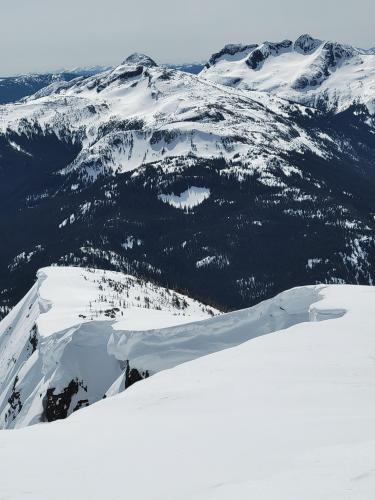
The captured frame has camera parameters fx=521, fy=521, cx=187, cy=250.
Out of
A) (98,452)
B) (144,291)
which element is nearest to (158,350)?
(98,452)

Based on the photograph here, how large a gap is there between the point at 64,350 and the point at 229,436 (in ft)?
166

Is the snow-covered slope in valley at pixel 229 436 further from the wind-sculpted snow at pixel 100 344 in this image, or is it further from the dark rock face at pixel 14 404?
the dark rock face at pixel 14 404

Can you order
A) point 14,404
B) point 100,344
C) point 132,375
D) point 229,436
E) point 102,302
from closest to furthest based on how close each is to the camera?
point 229,436, point 132,375, point 100,344, point 14,404, point 102,302

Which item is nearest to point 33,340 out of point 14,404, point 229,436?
point 14,404

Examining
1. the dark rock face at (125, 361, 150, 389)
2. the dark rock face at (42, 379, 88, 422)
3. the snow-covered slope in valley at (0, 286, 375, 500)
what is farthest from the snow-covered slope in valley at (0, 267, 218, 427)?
the snow-covered slope in valley at (0, 286, 375, 500)

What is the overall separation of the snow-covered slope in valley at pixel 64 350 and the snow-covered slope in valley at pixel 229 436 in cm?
2977

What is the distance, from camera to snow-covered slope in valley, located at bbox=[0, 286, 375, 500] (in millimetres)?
15203

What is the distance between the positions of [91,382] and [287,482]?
5617 centimetres

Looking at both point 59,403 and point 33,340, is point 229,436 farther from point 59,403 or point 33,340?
point 33,340

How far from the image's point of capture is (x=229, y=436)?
21078 mm

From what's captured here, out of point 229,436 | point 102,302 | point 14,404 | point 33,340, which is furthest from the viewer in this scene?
point 102,302

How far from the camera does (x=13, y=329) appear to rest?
10750cm

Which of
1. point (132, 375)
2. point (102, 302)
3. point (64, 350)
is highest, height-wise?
point (102, 302)

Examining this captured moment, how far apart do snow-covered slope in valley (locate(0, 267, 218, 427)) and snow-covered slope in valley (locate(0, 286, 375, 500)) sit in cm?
2977
